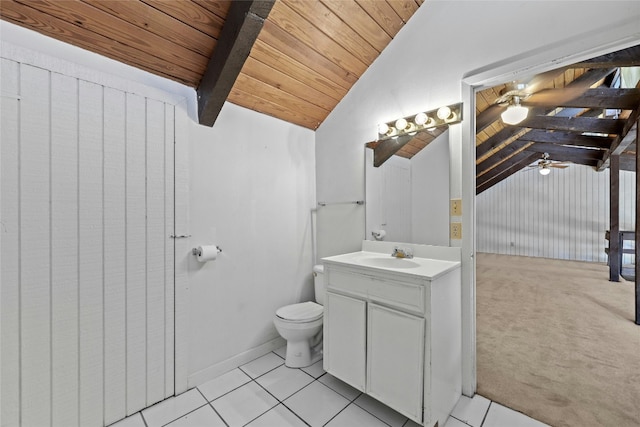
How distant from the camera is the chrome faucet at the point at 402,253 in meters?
1.87

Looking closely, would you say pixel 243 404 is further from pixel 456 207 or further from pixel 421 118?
pixel 421 118

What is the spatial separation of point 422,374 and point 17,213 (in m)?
2.13

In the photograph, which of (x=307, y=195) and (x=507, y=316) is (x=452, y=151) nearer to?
(x=307, y=195)

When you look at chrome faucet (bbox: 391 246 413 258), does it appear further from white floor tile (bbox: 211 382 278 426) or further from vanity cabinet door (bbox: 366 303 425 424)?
white floor tile (bbox: 211 382 278 426)

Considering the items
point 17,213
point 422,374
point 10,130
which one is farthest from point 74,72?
point 422,374

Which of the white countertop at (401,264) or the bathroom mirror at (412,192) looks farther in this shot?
the bathroom mirror at (412,192)

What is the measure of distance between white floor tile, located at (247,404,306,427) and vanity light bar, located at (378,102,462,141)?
2.02 meters

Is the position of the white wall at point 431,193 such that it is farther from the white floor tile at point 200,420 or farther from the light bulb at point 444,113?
the white floor tile at point 200,420

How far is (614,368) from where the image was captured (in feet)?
6.16

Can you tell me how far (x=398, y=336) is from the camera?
142 cm

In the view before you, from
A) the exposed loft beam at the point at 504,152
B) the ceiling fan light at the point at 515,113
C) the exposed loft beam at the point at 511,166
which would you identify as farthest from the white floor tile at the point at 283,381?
the exposed loft beam at the point at 511,166

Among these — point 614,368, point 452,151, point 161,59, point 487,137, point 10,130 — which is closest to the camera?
point 10,130

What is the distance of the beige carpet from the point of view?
154 centimetres

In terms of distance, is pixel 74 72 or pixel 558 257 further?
pixel 558 257
